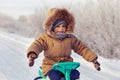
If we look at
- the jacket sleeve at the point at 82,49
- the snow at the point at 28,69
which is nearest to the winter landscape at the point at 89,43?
the snow at the point at 28,69

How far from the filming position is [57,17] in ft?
15.4

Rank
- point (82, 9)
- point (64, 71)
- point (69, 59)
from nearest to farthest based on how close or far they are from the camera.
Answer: point (64, 71), point (69, 59), point (82, 9)

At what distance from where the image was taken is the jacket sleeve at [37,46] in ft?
14.8

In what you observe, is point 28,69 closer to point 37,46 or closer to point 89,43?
point 37,46

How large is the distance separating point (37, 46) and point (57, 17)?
37cm

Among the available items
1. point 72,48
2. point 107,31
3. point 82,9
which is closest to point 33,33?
point 82,9

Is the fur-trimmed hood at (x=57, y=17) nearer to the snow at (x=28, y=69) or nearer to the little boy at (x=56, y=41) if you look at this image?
the little boy at (x=56, y=41)

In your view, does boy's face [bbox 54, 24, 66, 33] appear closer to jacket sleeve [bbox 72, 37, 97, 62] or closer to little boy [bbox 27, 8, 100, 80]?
little boy [bbox 27, 8, 100, 80]

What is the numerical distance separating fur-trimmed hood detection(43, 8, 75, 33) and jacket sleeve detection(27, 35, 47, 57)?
5.3 inches

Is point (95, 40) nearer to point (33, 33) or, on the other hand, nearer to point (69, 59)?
point (33, 33)

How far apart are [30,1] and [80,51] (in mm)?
10410

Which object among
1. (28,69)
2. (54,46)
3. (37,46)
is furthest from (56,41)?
(28,69)

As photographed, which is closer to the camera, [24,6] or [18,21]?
[24,6]

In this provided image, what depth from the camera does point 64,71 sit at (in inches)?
174
